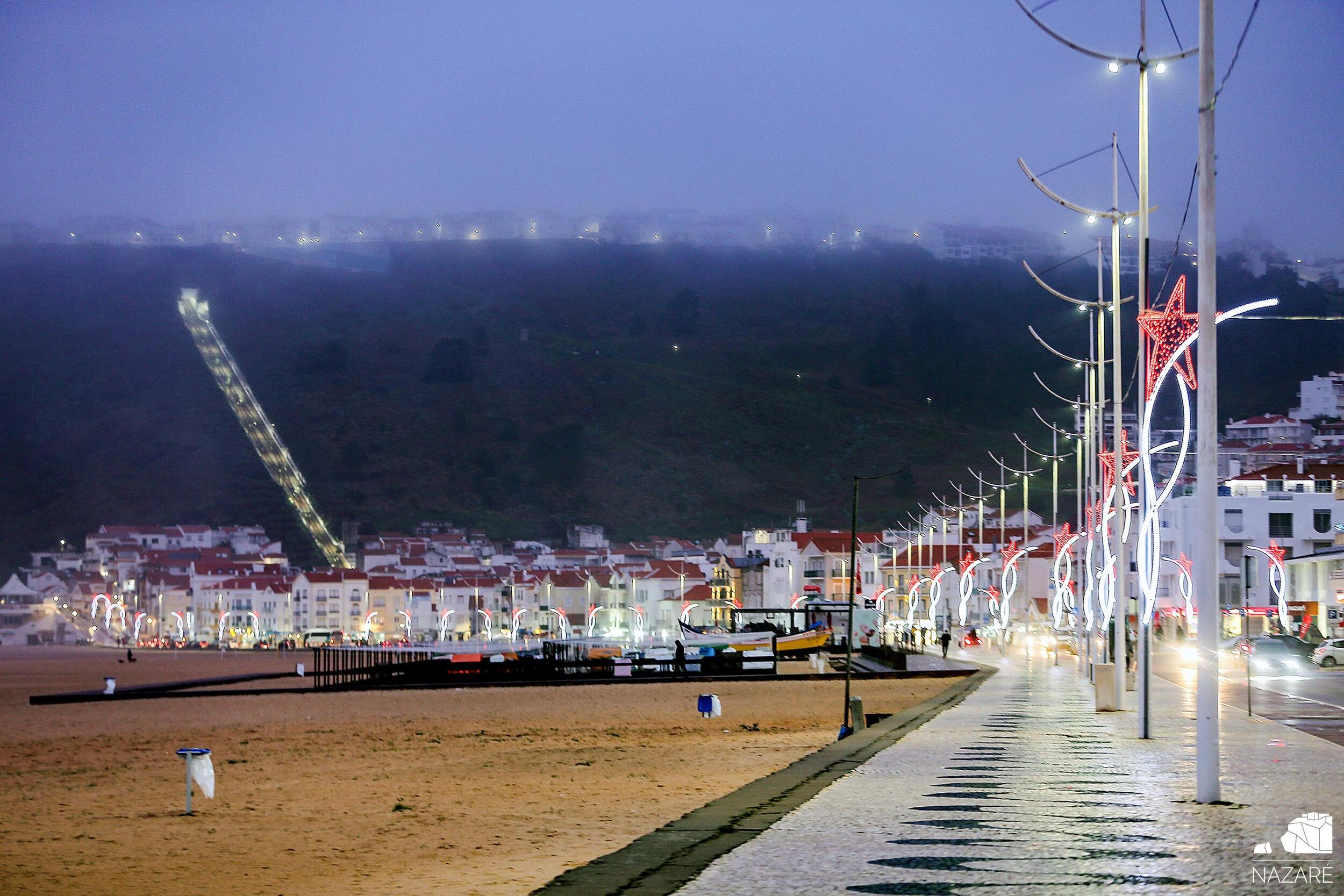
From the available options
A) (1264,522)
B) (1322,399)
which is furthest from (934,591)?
(1322,399)

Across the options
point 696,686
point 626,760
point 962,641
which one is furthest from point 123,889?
point 962,641

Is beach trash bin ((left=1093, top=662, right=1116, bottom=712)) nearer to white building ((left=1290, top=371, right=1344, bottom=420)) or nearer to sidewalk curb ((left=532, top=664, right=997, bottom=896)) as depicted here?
sidewalk curb ((left=532, top=664, right=997, bottom=896))

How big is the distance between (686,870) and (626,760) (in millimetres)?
14762

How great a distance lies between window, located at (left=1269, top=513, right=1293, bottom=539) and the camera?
261 ft

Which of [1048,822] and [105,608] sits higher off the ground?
[1048,822]

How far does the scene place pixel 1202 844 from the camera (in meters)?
8.93

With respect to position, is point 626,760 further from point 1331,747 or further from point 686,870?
point 686,870

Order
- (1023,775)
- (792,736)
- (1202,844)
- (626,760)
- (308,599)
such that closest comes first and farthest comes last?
(1202,844) → (1023,775) → (626,760) → (792,736) → (308,599)

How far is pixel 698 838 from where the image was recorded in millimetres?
9695

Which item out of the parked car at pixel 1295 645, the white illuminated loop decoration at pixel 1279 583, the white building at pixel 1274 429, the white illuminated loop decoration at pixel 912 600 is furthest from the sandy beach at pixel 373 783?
the white building at pixel 1274 429

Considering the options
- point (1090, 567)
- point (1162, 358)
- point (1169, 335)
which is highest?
point (1169, 335)

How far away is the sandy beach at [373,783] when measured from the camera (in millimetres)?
12617

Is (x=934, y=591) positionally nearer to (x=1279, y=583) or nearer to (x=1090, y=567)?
(x=1279, y=583)

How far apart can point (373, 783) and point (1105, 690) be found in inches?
458
